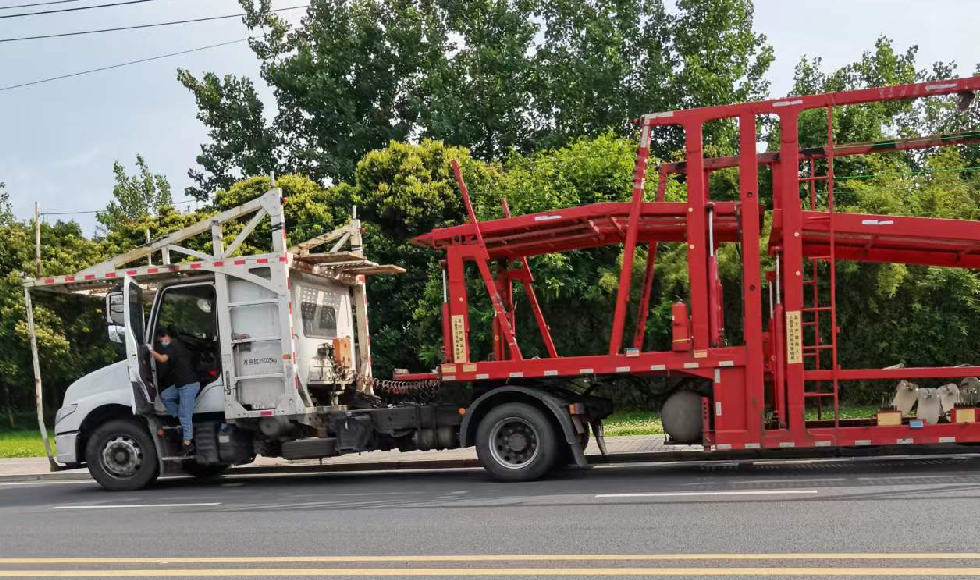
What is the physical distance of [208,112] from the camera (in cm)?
4022

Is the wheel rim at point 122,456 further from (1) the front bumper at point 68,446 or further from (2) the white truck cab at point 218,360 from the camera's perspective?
(1) the front bumper at point 68,446

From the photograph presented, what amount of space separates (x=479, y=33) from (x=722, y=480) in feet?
97.6

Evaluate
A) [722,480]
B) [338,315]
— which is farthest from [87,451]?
[722,480]

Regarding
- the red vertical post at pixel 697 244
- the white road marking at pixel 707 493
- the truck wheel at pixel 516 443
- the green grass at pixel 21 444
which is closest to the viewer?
the white road marking at pixel 707 493

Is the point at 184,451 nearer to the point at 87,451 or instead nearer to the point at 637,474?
the point at 87,451

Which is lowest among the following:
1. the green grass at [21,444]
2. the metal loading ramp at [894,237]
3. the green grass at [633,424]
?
the green grass at [21,444]

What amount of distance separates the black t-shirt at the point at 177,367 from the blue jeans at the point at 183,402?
0.22ft

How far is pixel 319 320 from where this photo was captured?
505 inches

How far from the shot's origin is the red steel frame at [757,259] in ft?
33.6

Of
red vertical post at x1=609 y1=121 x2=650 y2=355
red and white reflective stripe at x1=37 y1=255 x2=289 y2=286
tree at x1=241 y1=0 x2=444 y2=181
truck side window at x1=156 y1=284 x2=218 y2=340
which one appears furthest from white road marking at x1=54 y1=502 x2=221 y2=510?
tree at x1=241 y1=0 x2=444 y2=181

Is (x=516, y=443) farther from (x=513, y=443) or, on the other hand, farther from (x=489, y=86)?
(x=489, y=86)

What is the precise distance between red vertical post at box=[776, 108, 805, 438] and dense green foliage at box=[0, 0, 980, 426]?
9.80 feet

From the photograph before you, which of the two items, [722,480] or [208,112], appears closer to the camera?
[722,480]

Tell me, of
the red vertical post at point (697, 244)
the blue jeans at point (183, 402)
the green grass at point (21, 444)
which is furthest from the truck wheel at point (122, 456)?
the green grass at point (21, 444)
